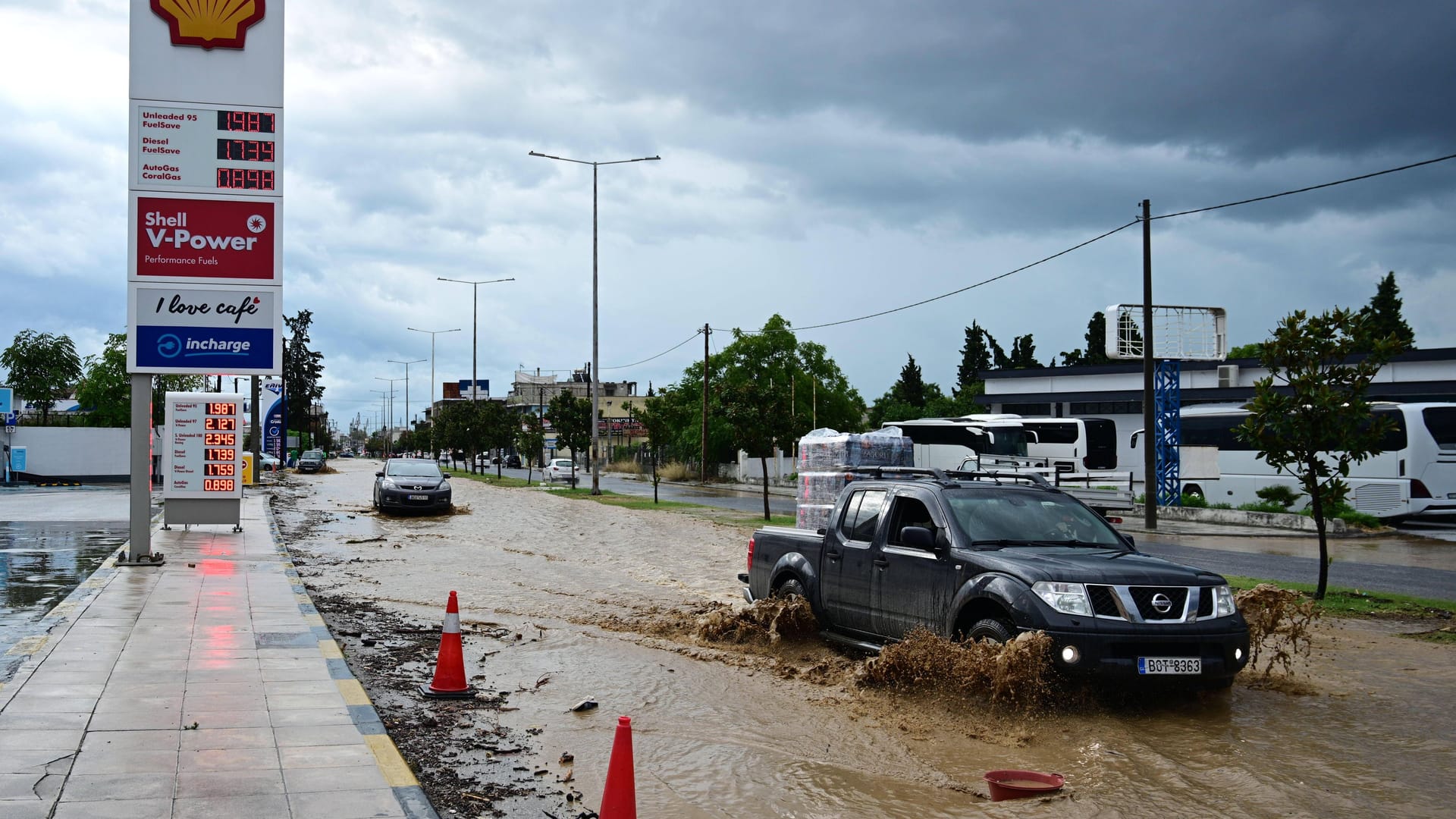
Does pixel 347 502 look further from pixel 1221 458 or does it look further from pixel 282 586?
pixel 1221 458

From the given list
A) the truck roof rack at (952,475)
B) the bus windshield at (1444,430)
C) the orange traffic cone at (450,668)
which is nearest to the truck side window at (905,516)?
the truck roof rack at (952,475)

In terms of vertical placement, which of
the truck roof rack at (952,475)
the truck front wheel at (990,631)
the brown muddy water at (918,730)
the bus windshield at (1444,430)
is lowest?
the brown muddy water at (918,730)

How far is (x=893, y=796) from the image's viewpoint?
232 inches

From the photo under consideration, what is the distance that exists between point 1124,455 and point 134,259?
43908 millimetres

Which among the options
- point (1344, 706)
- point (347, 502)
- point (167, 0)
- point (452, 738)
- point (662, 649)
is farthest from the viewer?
point (347, 502)

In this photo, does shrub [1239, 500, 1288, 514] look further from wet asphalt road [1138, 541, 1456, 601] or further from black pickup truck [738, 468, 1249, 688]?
black pickup truck [738, 468, 1249, 688]

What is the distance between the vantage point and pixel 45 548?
59.1ft

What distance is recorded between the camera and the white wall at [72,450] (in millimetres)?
45406

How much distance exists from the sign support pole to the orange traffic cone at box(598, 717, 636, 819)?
486 inches

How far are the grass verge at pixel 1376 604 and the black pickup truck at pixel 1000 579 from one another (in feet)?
18.0

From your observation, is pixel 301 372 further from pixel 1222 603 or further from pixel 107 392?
pixel 1222 603

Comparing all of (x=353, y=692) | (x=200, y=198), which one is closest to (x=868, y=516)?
(x=353, y=692)

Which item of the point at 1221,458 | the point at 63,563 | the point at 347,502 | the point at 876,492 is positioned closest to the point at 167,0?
the point at 63,563

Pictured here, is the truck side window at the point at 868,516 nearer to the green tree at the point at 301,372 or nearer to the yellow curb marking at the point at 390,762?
the yellow curb marking at the point at 390,762
